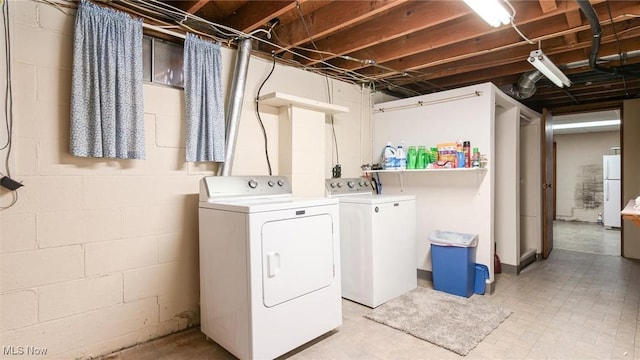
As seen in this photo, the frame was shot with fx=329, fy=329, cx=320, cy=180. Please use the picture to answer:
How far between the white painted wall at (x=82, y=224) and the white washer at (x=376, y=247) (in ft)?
4.34

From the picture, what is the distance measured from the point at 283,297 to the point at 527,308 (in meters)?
2.25

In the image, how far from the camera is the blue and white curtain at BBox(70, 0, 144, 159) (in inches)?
77.9

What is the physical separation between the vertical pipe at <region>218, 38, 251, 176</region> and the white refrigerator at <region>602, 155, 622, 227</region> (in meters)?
7.95

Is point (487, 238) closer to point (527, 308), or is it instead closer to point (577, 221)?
point (527, 308)

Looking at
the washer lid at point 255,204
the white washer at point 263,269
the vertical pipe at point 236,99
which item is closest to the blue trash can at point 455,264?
the white washer at point 263,269

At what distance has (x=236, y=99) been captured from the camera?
2.65 metres

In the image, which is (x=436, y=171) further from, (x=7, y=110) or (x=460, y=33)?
(x=7, y=110)

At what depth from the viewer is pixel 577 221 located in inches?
322

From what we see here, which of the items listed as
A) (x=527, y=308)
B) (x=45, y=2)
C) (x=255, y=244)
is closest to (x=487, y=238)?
(x=527, y=308)

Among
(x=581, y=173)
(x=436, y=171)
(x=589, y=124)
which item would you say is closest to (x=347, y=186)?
(x=436, y=171)

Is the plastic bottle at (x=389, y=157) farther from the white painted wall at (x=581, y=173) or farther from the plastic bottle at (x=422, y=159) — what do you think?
the white painted wall at (x=581, y=173)

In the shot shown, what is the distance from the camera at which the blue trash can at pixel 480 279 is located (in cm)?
327

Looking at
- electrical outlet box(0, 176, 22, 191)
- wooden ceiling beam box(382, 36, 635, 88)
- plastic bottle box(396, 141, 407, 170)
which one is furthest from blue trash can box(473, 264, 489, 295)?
electrical outlet box(0, 176, 22, 191)

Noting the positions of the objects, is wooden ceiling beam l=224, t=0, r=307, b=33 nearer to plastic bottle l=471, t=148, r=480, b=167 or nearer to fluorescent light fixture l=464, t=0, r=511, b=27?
fluorescent light fixture l=464, t=0, r=511, b=27
